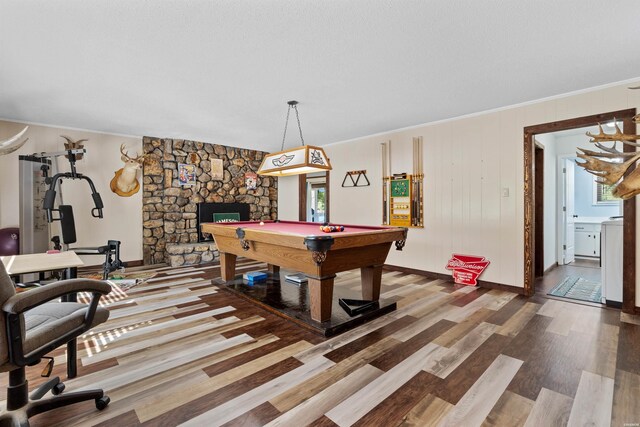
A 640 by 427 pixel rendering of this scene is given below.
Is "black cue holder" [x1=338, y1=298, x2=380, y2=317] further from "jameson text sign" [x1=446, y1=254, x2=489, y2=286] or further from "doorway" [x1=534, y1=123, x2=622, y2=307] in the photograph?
"doorway" [x1=534, y1=123, x2=622, y2=307]

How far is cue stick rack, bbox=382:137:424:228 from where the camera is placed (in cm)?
487

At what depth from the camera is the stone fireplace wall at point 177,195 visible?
18.7 ft

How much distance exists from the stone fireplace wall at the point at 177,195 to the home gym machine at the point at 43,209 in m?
1.27

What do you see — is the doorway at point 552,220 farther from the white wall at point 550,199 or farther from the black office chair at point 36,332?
the black office chair at point 36,332

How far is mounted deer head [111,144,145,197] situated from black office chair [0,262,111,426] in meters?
4.34

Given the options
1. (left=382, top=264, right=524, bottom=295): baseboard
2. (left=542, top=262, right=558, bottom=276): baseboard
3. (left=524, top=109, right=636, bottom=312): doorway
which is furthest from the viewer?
(left=542, top=262, right=558, bottom=276): baseboard

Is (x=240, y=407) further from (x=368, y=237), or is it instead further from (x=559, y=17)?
(x=559, y=17)

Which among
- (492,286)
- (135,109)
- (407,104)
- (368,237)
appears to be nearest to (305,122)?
(407,104)

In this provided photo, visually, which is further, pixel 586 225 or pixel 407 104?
pixel 586 225

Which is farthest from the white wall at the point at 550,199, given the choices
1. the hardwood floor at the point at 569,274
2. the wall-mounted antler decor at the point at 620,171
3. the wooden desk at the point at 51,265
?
the wooden desk at the point at 51,265

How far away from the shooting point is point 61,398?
1.55 metres

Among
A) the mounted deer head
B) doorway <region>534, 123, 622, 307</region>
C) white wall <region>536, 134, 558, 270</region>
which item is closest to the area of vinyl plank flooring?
doorway <region>534, 123, 622, 307</region>

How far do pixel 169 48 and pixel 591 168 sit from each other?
3.02m

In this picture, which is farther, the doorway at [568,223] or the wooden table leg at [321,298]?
the doorway at [568,223]
